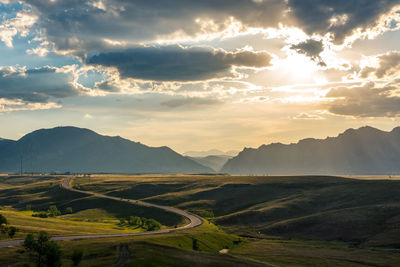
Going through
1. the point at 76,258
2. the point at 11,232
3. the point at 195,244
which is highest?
the point at 11,232

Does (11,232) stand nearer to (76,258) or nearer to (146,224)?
(76,258)

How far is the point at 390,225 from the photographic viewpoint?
539 feet

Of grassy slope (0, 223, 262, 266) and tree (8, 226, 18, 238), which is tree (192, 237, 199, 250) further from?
tree (8, 226, 18, 238)

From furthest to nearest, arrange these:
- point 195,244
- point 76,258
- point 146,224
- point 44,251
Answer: point 146,224 < point 195,244 < point 76,258 < point 44,251

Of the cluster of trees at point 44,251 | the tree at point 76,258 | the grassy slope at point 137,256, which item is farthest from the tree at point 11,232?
the tree at point 76,258

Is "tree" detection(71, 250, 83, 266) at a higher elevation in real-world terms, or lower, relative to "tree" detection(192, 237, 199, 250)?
higher

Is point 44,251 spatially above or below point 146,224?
above

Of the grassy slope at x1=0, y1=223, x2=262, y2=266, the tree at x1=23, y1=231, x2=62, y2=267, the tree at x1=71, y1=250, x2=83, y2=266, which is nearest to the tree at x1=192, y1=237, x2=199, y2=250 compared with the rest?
the grassy slope at x1=0, y1=223, x2=262, y2=266

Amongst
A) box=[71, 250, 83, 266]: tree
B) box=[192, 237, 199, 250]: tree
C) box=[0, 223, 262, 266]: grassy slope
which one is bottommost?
box=[192, 237, 199, 250]: tree

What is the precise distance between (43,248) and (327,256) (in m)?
87.8

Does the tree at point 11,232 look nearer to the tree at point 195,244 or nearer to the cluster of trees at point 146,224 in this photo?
the tree at point 195,244

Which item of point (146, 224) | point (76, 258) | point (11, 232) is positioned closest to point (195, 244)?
point (76, 258)

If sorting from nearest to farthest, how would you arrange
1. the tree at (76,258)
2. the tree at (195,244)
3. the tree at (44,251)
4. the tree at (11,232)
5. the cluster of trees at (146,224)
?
1. the tree at (44,251)
2. the tree at (76,258)
3. the tree at (11,232)
4. the tree at (195,244)
5. the cluster of trees at (146,224)

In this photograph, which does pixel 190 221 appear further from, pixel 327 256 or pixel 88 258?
pixel 88 258
